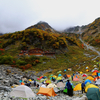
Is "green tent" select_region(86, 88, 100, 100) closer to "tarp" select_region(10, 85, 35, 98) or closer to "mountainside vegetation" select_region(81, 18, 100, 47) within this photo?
"tarp" select_region(10, 85, 35, 98)

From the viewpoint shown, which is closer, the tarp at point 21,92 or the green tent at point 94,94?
the green tent at point 94,94

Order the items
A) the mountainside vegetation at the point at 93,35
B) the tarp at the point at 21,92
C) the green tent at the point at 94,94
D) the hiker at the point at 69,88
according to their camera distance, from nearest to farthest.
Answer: the green tent at the point at 94,94, the tarp at the point at 21,92, the hiker at the point at 69,88, the mountainside vegetation at the point at 93,35

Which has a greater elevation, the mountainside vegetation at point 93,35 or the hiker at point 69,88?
the mountainside vegetation at point 93,35

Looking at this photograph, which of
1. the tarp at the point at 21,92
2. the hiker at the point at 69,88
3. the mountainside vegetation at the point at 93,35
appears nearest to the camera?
the tarp at the point at 21,92

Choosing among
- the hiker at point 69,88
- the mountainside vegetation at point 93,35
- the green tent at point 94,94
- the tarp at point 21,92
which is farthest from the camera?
the mountainside vegetation at point 93,35

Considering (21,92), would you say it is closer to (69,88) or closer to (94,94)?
(69,88)

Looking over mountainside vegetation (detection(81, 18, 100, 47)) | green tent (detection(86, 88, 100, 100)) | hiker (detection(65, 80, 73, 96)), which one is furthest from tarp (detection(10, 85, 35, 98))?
mountainside vegetation (detection(81, 18, 100, 47))

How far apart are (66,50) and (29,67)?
1317 inches

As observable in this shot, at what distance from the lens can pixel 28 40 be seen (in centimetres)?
6084

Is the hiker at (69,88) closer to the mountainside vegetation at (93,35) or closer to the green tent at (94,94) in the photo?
the green tent at (94,94)

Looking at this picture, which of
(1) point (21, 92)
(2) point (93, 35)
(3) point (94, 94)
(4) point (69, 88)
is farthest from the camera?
(2) point (93, 35)

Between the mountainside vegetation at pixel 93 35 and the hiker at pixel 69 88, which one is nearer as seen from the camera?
the hiker at pixel 69 88

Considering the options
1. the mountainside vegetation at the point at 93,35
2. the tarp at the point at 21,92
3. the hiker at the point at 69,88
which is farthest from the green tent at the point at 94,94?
the mountainside vegetation at the point at 93,35

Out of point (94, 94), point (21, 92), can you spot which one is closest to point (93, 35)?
point (94, 94)
